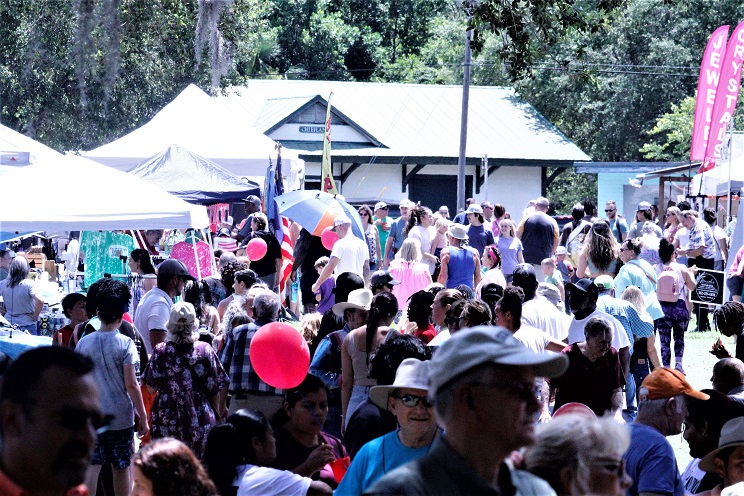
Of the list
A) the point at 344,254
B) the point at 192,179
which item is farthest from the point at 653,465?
the point at 192,179

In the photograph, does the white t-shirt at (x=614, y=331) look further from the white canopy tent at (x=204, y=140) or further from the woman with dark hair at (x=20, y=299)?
the white canopy tent at (x=204, y=140)

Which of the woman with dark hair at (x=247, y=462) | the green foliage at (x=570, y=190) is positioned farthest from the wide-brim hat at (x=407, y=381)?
the green foliage at (x=570, y=190)

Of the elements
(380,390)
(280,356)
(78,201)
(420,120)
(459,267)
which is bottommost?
(459,267)

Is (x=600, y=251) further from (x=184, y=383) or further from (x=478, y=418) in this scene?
(x=478, y=418)

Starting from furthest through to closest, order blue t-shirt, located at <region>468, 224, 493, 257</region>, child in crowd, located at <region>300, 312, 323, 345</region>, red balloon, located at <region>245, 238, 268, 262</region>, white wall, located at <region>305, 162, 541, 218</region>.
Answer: white wall, located at <region>305, 162, 541, 218</region>, blue t-shirt, located at <region>468, 224, 493, 257</region>, red balloon, located at <region>245, 238, 268, 262</region>, child in crowd, located at <region>300, 312, 323, 345</region>

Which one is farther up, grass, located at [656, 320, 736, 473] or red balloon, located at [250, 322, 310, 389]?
red balloon, located at [250, 322, 310, 389]

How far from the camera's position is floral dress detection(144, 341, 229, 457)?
685 centimetres

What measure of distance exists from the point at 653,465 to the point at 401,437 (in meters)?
1.22

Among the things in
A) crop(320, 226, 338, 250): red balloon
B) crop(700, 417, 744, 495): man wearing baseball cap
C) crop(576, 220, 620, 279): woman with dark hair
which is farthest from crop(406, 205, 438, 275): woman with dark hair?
crop(700, 417, 744, 495): man wearing baseball cap

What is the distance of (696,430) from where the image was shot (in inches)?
210

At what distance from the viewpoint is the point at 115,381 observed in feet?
22.7

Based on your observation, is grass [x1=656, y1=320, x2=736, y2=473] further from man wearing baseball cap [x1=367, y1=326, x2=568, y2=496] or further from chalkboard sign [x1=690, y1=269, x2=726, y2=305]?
man wearing baseball cap [x1=367, y1=326, x2=568, y2=496]

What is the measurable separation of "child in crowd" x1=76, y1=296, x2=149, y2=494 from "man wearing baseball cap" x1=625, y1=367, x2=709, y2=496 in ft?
10.9

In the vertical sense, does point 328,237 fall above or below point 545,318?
above
